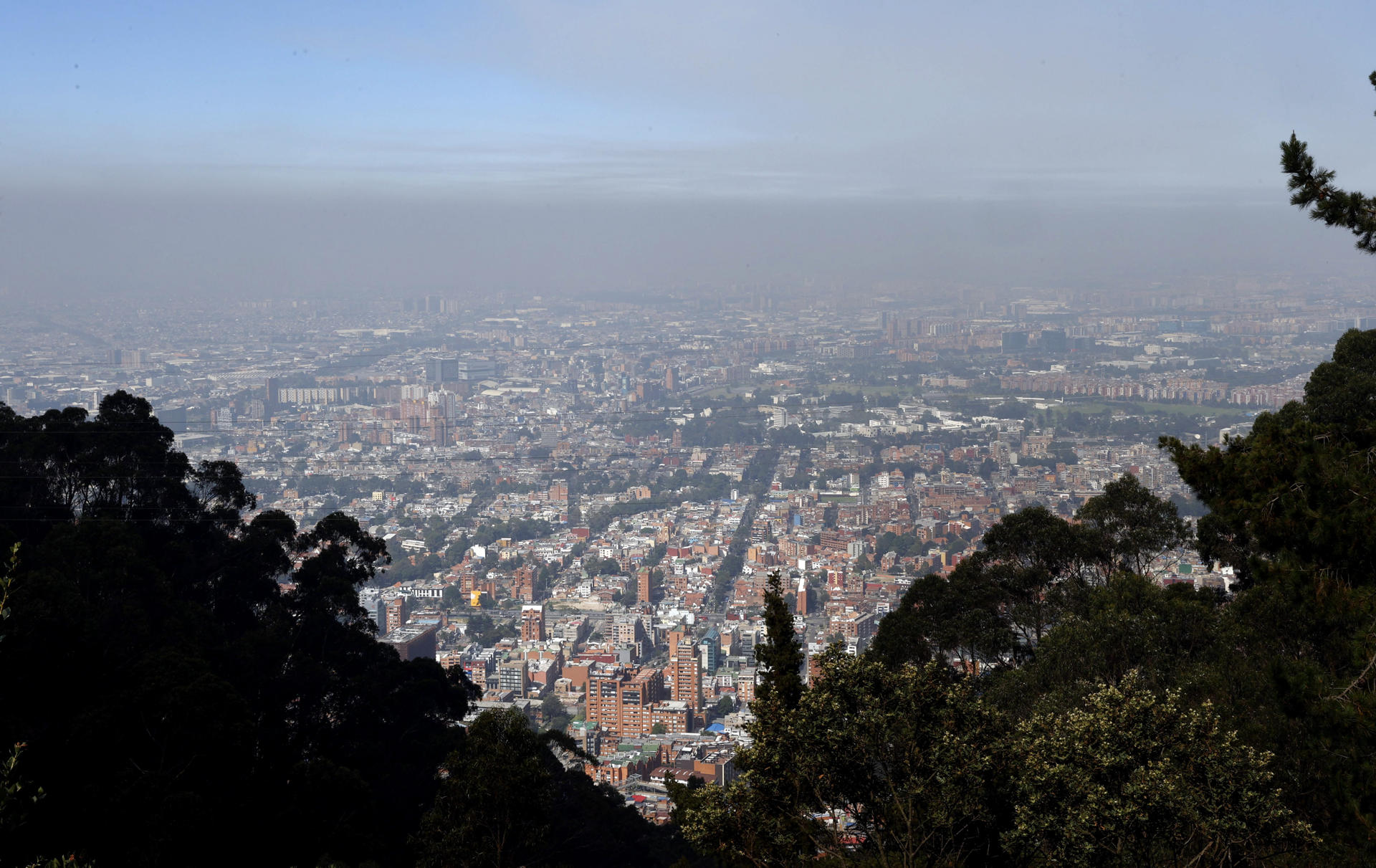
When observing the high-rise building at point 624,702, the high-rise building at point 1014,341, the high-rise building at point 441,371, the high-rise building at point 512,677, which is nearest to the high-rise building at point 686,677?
the high-rise building at point 624,702

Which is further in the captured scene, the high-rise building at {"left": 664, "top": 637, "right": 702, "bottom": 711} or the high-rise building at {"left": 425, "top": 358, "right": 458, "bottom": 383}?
the high-rise building at {"left": 425, "top": 358, "right": 458, "bottom": 383}

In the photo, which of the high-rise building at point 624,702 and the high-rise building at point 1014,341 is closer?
the high-rise building at point 624,702

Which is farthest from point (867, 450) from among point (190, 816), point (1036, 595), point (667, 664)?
point (190, 816)

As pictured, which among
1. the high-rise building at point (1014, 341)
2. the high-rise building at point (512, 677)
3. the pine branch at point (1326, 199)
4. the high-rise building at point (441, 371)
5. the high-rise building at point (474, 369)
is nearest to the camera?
the pine branch at point (1326, 199)

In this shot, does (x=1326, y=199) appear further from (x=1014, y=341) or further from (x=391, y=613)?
(x=1014, y=341)

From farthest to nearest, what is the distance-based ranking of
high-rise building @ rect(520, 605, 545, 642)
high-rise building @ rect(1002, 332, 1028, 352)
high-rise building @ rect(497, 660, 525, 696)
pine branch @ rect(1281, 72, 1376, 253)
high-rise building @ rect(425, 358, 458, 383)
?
high-rise building @ rect(1002, 332, 1028, 352) → high-rise building @ rect(425, 358, 458, 383) → high-rise building @ rect(520, 605, 545, 642) → high-rise building @ rect(497, 660, 525, 696) → pine branch @ rect(1281, 72, 1376, 253)

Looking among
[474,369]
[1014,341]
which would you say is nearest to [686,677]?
[474,369]

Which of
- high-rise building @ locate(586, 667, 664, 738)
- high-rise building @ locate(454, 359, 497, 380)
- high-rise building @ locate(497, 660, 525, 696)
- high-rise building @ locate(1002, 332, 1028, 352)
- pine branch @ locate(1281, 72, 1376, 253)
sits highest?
pine branch @ locate(1281, 72, 1376, 253)

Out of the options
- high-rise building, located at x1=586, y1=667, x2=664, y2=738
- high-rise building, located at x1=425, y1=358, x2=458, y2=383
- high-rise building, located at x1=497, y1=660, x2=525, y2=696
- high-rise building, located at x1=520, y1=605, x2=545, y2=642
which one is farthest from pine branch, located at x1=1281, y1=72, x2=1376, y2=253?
high-rise building, located at x1=425, y1=358, x2=458, y2=383

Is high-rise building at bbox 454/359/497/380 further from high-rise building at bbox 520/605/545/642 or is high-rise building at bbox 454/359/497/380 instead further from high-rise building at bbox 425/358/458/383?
high-rise building at bbox 520/605/545/642

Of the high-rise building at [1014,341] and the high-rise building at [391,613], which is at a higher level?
the high-rise building at [1014,341]

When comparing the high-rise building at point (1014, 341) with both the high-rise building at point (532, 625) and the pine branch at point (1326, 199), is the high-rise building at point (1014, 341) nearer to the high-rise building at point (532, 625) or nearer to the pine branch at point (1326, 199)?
the high-rise building at point (532, 625)

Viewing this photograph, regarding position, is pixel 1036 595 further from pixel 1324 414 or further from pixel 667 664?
pixel 667 664
